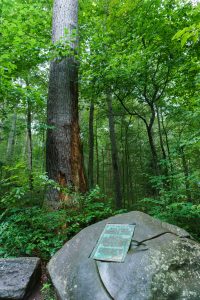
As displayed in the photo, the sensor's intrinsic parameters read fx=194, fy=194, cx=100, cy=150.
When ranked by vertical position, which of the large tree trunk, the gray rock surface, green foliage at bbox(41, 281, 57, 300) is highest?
the large tree trunk

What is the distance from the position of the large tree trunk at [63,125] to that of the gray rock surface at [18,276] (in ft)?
3.94

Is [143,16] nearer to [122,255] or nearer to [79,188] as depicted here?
[79,188]

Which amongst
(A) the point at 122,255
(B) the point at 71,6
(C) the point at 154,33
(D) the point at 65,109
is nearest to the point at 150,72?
(C) the point at 154,33

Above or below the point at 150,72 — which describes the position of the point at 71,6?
above

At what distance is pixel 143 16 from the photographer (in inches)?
182

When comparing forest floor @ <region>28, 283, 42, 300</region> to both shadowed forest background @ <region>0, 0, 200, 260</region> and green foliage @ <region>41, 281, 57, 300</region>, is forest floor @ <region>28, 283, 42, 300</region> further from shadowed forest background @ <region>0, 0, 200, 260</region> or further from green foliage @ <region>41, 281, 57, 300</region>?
shadowed forest background @ <region>0, 0, 200, 260</region>

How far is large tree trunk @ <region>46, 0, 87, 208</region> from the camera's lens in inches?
151

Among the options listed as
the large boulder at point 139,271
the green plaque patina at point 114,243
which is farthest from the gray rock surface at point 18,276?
the green plaque patina at point 114,243

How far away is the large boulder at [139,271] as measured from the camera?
1.68 meters

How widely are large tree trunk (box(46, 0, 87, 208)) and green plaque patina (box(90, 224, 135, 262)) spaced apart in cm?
143

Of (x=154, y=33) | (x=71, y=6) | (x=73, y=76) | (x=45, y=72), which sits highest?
(x=45, y=72)

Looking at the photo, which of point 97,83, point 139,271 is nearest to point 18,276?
point 139,271

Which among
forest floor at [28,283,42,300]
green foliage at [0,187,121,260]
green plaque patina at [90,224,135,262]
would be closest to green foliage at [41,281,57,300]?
forest floor at [28,283,42,300]

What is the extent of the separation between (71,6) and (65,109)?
9.41 feet
